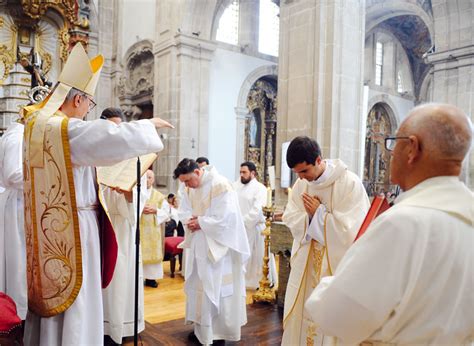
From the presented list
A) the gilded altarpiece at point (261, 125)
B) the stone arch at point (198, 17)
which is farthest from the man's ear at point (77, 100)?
the gilded altarpiece at point (261, 125)

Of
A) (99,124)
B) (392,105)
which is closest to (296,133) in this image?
(99,124)

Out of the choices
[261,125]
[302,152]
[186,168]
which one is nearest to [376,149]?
[261,125]

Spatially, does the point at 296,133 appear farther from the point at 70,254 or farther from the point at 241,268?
the point at 70,254

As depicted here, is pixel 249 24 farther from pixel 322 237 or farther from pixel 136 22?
pixel 322 237

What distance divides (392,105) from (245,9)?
828cm

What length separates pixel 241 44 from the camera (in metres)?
A: 13.3

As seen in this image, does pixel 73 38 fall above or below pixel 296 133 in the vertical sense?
above

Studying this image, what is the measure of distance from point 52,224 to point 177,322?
295 centimetres

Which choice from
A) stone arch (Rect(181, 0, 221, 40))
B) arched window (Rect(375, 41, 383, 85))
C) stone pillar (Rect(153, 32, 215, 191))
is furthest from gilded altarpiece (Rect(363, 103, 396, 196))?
stone arch (Rect(181, 0, 221, 40))

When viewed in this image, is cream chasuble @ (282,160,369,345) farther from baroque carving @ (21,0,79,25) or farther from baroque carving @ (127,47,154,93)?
baroque carving @ (21,0,79,25)

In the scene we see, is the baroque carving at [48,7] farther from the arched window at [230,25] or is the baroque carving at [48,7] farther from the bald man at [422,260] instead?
the bald man at [422,260]

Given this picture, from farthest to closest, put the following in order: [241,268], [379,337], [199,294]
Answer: [241,268] < [199,294] < [379,337]

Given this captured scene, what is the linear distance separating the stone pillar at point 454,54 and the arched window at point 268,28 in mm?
6763

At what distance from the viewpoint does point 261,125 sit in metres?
14.1
